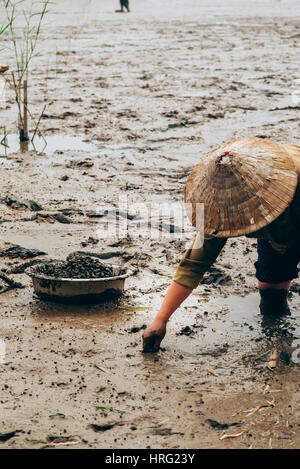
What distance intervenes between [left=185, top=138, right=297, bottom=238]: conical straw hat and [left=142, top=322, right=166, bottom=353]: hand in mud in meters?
0.57

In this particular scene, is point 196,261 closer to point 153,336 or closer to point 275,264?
point 153,336

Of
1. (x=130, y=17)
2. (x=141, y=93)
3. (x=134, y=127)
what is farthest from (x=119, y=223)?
(x=130, y=17)

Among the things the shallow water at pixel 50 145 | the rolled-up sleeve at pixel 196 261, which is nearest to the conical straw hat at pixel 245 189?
the rolled-up sleeve at pixel 196 261

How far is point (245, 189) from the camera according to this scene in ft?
7.88

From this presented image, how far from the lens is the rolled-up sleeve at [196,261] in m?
2.56

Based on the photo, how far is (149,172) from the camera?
5352 millimetres

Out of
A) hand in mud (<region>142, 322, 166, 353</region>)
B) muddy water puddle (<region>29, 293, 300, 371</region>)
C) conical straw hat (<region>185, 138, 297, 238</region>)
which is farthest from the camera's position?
muddy water puddle (<region>29, 293, 300, 371</region>)

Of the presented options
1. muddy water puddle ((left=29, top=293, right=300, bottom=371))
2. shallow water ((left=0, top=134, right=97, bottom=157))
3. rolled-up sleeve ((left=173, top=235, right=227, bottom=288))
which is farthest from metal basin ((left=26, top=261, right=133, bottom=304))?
shallow water ((left=0, top=134, right=97, bottom=157))

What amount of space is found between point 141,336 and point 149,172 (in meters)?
2.51

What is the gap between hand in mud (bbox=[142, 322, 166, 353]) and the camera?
2785mm

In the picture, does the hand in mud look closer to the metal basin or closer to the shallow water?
the metal basin

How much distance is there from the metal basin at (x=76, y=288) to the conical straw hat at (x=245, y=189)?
946 millimetres

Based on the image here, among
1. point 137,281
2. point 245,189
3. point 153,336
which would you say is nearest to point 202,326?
point 153,336

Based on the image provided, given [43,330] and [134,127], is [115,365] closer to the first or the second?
[43,330]
